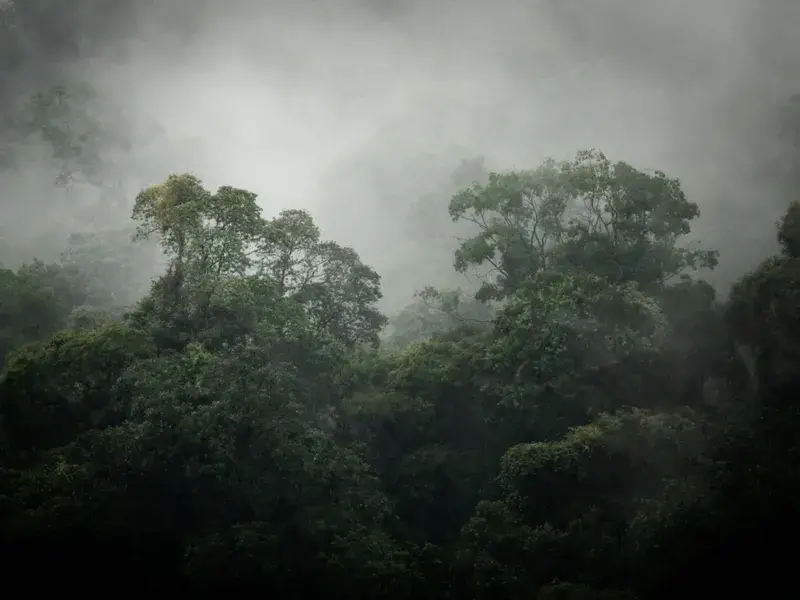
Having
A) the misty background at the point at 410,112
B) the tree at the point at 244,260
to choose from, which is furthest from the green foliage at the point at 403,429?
the misty background at the point at 410,112

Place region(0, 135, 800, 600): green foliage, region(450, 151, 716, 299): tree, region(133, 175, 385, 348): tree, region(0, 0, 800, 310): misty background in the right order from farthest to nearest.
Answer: region(0, 0, 800, 310): misty background → region(450, 151, 716, 299): tree → region(133, 175, 385, 348): tree → region(0, 135, 800, 600): green foliage

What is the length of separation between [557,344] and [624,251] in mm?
5977

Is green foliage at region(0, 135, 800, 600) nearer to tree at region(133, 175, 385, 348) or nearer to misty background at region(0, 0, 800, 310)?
tree at region(133, 175, 385, 348)

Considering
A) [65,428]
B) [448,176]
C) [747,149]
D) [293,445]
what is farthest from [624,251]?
[448,176]

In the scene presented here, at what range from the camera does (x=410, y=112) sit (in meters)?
104

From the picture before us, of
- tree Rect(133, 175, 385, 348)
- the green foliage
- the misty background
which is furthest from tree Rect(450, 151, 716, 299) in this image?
the misty background

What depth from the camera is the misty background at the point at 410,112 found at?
5972cm

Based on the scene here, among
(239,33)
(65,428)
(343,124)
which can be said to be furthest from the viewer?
(239,33)

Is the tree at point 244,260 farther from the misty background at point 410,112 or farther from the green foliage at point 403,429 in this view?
the misty background at point 410,112

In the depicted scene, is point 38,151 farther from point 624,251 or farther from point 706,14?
point 706,14

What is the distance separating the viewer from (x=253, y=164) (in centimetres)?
8612

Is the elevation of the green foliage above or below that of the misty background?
below

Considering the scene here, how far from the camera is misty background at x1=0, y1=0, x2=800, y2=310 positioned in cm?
5972

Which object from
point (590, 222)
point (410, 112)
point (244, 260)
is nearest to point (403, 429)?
point (244, 260)
